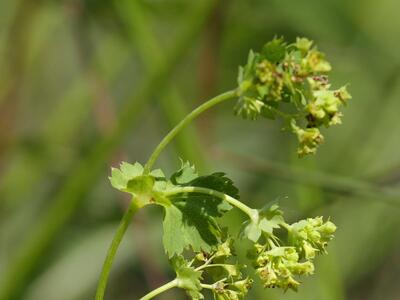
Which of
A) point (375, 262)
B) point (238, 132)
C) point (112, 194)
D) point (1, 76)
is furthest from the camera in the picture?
point (238, 132)

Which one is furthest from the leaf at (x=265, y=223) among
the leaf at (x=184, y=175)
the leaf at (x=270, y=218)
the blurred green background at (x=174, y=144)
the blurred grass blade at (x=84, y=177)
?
the blurred grass blade at (x=84, y=177)

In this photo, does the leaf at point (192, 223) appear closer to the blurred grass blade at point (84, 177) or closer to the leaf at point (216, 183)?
the leaf at point (216, 183)

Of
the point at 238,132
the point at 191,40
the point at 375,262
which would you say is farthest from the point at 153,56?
the point at 238,132

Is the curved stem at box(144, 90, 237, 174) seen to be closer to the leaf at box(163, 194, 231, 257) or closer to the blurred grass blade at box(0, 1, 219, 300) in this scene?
the leaf at box(163, 194, 231, 257)

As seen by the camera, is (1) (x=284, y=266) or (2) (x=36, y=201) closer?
(1) (x=284, y=266)

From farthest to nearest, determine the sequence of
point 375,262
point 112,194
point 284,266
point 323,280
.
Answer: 1. point 112,194
2. point 375,262
3. point 323,280
4. point 284,266

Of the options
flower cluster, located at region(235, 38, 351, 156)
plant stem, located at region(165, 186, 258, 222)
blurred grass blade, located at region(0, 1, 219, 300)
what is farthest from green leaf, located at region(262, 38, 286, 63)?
blurred grass blade, located at region(0, 1, 219, 300)

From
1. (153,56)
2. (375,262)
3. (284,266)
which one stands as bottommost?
(284,266)

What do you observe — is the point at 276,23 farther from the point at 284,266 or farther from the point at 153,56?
the point at 284,266
